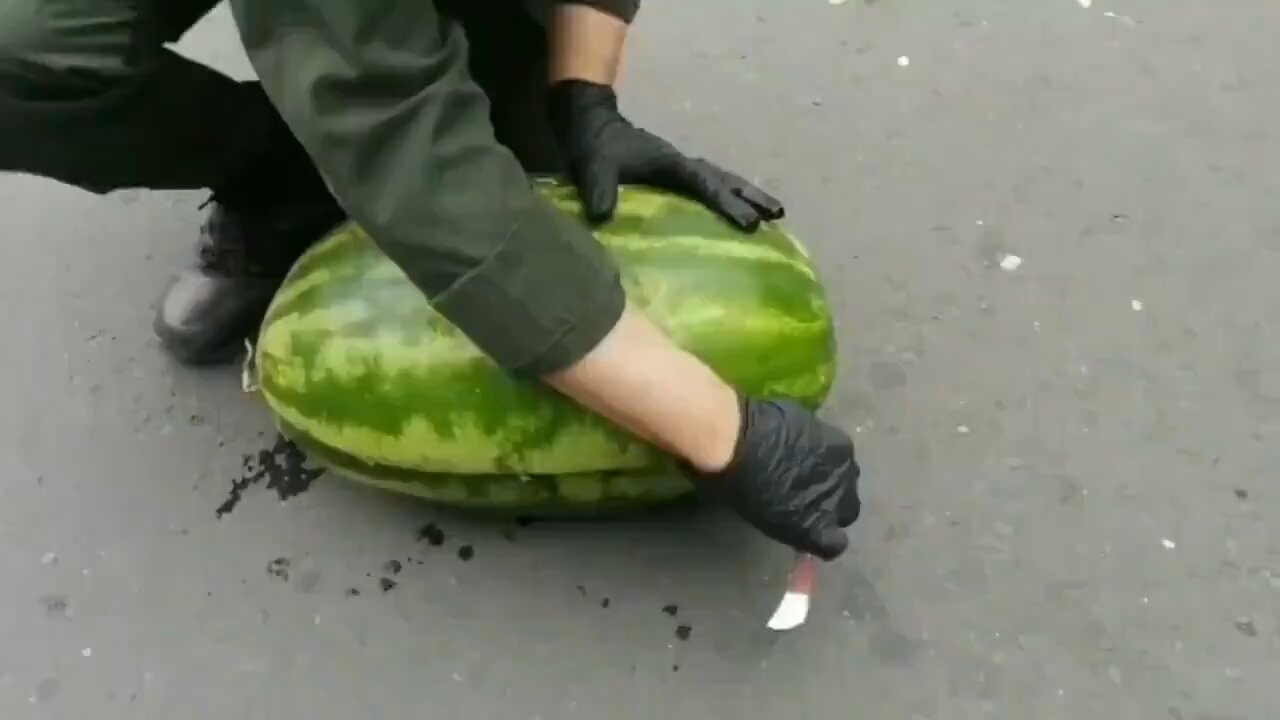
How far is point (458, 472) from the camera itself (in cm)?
110

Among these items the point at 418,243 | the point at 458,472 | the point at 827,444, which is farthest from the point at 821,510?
the point at 418,243

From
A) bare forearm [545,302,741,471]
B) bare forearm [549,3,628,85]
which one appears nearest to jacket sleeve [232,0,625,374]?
bare forearm [545,302,741,471]

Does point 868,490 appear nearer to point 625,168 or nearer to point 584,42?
point 625,168

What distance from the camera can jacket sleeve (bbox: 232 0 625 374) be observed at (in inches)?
34.5

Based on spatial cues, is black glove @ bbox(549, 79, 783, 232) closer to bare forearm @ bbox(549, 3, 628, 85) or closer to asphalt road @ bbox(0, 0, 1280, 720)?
bare forearm @ bbox(549, 3, 628, 85)

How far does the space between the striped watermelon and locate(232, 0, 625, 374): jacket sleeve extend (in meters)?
0.11

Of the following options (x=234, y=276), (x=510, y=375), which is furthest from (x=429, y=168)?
(x=234, y=276)

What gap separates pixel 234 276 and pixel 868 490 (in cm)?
68

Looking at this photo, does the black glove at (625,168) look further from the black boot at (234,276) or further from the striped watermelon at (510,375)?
the black boot at (234,276)

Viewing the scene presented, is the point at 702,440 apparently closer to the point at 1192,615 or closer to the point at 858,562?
the point at 858,562

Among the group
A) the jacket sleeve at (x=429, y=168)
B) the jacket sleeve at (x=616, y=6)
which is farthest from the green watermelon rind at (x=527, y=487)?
the jacket sleeve at (x=616, y=6)

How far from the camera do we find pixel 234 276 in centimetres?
133

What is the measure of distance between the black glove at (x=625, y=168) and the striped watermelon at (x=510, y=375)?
16 mm

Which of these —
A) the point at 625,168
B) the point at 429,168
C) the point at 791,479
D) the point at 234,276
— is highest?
the point at 429,168
